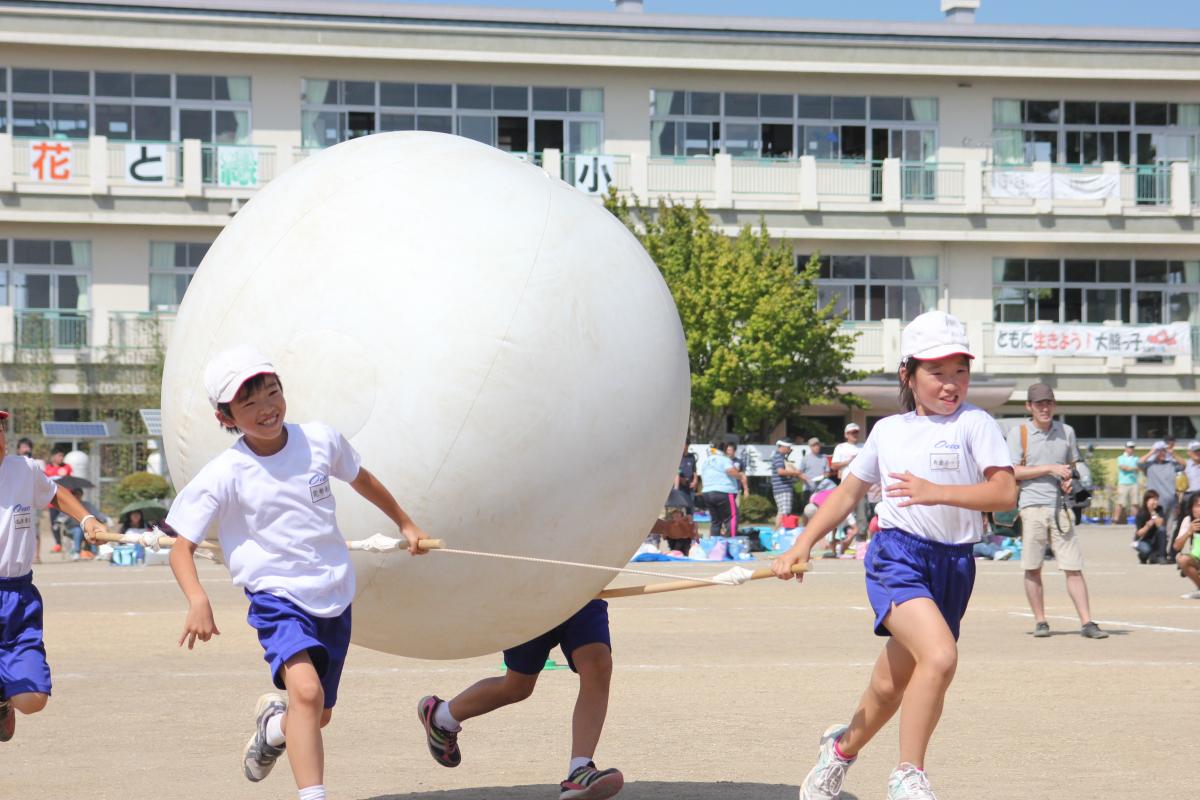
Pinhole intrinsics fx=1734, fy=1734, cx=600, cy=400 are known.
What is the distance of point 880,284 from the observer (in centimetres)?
4678

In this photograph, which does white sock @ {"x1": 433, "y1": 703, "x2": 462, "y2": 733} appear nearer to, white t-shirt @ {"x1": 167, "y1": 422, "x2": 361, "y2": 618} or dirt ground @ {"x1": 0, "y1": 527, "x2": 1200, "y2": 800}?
dirt ground @ {"x1": 0, "y1": 527, "x2": 1200, "y2": 800}

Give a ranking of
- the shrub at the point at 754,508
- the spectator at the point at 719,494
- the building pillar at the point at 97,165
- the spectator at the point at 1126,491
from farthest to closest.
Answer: the building pillar at the point at 97,165, the spectator at the point at 1126,491, the shrub at the point at 754,508, the spectator at the point at 719,494

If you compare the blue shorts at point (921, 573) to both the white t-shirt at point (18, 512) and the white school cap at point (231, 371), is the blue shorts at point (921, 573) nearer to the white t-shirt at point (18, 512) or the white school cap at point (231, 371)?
the white school cap at point (231, 371)

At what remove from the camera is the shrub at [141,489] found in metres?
33.8

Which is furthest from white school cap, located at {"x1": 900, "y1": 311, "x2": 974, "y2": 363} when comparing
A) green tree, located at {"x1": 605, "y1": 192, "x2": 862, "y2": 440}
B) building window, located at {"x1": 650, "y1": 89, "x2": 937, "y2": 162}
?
building window, located at {"x1": 650, "y1": 89, "x2": 937, "y2": 162}

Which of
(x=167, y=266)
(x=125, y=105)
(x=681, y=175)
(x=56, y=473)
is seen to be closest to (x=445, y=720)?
(x=56, y=473)

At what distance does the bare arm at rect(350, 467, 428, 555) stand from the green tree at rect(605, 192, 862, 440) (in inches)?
1312

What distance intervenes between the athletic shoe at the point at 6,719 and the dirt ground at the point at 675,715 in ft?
0.47

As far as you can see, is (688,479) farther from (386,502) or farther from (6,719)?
(386,502)

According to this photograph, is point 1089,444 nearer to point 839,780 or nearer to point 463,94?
point 463,94

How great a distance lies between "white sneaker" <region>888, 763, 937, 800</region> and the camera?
A: 617 centimetres

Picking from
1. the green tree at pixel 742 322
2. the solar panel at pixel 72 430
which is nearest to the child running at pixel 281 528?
the solar panel at pixel 72 430

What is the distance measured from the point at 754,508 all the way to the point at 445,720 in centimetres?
2723

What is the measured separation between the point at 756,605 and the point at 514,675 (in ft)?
35.9
